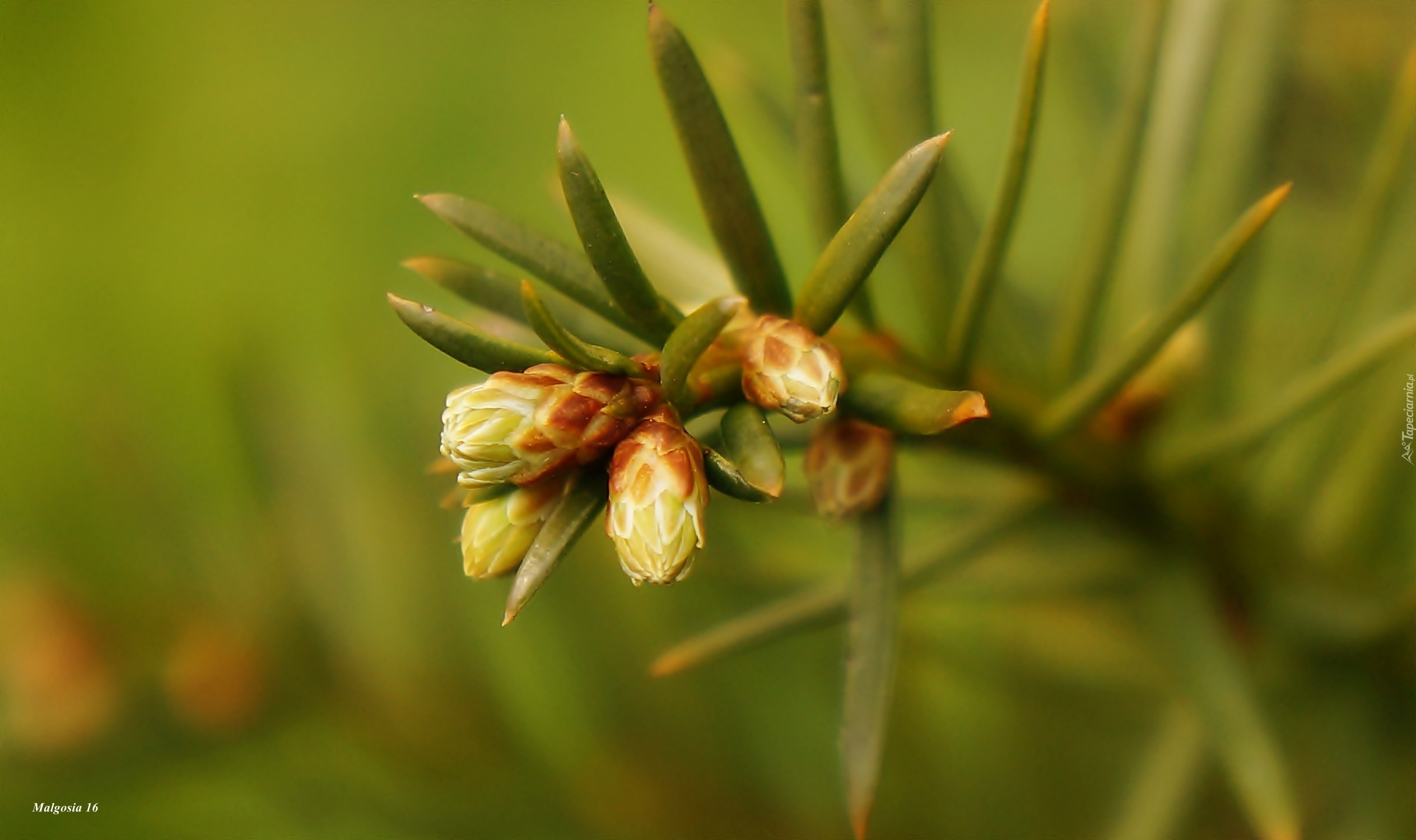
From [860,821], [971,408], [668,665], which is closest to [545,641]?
[668,665]

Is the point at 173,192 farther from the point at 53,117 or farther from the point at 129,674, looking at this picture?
the point at 129,674

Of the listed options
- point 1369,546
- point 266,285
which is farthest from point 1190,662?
point 266,285

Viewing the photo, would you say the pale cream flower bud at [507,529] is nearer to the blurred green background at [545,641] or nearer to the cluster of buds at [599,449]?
the cluster of buds at [599,449]

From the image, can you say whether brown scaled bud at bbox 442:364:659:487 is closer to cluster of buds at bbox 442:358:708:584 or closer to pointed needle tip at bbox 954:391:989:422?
cluster of buds at bbox 442:358:708:584

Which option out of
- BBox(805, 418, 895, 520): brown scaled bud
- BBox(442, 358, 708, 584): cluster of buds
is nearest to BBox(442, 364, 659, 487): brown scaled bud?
BBox(442, 358, 708, 584): cluster of buds

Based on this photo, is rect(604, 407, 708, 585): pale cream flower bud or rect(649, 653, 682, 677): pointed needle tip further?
rect(649, 653, 682, 677): pointed needle tip

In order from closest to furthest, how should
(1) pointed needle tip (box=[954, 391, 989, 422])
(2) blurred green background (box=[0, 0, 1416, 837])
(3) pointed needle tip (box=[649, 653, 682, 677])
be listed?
(1) pointed needle tip (box=[954, 391, 989, 422]) → (3) pointed needle tip (box=[649, 653, 682, 677]) → (2) blurred green background (box=[0, 0, 1416, 837])
